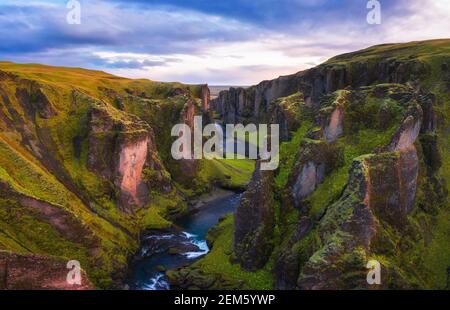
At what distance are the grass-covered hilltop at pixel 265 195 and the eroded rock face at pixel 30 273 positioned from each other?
4.8 inches

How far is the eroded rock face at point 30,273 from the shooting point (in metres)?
54.8

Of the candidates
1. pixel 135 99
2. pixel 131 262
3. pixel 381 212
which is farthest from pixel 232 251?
pixel 135 99

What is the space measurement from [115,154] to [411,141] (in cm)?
5290

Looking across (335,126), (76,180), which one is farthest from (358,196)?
(76,180)

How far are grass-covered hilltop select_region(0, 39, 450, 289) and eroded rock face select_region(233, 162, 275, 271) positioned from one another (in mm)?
179

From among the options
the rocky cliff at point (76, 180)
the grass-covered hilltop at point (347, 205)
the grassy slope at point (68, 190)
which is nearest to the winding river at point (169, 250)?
the rocky cliff at point (76, 180)

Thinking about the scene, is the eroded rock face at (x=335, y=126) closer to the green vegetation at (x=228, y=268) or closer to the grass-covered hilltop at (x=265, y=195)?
the grass-covered hilltop at (x=265, y=195)

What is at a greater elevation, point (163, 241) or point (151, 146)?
point (151, 146)

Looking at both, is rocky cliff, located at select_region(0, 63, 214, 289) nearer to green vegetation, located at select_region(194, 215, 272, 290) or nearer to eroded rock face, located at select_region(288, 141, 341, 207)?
green vegetation, located at select_region(194, 215, 272, 290)

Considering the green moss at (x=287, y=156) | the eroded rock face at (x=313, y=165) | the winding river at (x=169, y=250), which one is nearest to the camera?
the eroded rock face at (x=313, y=165)

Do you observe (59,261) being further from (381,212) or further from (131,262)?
(381,212)

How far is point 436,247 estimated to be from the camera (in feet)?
191

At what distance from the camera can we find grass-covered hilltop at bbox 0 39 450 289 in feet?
176

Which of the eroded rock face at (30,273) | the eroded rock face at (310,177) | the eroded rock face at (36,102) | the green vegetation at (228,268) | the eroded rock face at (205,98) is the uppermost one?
the eroded rock face at (205,98)
